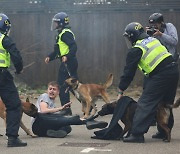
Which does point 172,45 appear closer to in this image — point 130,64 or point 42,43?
point 130,64

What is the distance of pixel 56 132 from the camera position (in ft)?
33.2

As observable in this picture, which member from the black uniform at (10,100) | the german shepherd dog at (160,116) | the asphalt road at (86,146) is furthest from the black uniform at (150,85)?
→ the black uniform at (10,100)

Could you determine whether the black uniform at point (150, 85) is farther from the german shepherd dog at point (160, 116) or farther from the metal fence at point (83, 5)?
the metal fence at point (83, 5)

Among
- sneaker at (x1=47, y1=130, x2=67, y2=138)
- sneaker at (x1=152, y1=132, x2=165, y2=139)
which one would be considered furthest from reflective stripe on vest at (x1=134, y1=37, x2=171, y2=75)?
sneaker at (x1=47, y1=130, x2=67, y2=138)

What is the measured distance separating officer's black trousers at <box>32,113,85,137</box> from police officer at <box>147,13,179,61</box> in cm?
192

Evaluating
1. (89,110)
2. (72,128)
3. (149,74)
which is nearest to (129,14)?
(89,110)

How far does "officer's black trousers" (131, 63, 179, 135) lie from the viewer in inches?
368

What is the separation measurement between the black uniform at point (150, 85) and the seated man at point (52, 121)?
79 cm

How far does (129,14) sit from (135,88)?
7.12 feet

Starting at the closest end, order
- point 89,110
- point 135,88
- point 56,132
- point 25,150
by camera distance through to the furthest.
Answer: point 25,150
point 56,132
point 89,110
point 135,88

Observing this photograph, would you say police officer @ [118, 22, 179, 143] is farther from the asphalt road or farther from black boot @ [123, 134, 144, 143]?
the asphalt road

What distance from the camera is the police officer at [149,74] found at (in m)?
9.34

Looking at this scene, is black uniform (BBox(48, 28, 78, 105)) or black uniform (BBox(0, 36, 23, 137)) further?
black uniform (BBox(48, 28, 78, 105))

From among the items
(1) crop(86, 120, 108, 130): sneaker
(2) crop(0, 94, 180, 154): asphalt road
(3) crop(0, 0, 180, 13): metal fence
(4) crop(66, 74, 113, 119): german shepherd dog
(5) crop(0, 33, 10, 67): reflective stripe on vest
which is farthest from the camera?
(3) crop(0, 0, 180, 13): metal fence
